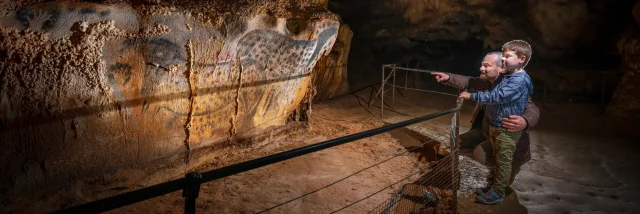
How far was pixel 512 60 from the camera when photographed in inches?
137

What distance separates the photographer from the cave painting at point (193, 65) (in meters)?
3.58

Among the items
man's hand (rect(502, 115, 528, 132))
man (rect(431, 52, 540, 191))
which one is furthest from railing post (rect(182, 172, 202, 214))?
man's hand (rect(502, 115, 528, 132))

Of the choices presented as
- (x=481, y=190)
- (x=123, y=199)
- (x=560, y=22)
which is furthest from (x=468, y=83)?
(x=560, y=22)

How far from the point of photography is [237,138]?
540cm

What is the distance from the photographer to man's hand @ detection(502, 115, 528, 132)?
349 centimetres

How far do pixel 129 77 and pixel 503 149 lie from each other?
145 inches

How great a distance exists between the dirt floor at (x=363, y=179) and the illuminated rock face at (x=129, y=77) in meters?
0.23

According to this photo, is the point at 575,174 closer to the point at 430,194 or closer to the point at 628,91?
the point at 430,194

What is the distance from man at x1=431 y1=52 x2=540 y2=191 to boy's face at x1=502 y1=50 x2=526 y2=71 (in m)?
0.13

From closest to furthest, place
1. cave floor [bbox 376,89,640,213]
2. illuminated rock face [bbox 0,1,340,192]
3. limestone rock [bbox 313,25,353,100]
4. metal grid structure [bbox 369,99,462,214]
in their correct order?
illuminated rock face [bbox 0,1,340,192], metal grid structure [bbox 369,99,462,214], cave floor [bbox 376,89,640,213], limestone rock [bbox 313,25,353,100]

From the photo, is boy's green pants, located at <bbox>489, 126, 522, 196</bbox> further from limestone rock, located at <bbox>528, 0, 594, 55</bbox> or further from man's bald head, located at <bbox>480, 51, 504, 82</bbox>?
limestone rock, located at <bbox>528, 0, 594, 55</bbox>

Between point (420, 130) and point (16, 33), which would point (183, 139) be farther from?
point (420, 130)

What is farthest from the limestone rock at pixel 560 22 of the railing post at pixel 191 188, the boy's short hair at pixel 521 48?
the railing post at pixel 191 188

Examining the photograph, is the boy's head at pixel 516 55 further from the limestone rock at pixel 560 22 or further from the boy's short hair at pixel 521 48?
the limestone rock at pixel 560 22
